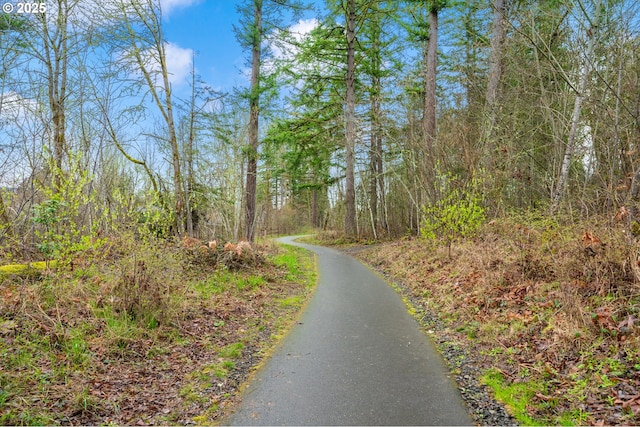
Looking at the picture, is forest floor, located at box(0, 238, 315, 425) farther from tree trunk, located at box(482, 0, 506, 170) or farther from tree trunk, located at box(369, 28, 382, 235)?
tree trunk, located at box(369, 28, 382, 235)

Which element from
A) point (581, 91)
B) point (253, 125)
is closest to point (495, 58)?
point (581, 91)

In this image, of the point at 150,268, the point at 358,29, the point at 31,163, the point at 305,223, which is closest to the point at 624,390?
the point at 150,268

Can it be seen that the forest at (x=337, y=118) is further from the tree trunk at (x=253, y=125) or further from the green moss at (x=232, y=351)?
the green moss at (x=232, y=351)

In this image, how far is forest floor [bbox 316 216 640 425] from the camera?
334cm

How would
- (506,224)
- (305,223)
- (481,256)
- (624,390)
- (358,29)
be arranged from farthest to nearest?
(305,223) < (358,29) < (506,224) < (481,256) < (624,390)

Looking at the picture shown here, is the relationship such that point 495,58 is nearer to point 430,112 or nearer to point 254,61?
point 430,112

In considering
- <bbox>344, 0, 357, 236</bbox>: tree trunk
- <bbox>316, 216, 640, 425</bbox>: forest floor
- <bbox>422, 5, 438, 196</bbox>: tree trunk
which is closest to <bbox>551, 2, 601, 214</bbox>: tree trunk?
<bbox>316, 216, 640, 425</bbox>: forest floor

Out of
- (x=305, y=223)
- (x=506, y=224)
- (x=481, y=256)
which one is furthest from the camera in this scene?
(x=305, y=223)

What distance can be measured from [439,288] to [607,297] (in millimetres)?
3473

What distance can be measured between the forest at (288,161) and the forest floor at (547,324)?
5cm

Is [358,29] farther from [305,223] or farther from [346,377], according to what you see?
[305,223]

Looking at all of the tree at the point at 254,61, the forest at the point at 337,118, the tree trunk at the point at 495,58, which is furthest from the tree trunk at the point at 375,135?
the tree at the point at 254,61

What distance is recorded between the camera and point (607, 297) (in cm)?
448

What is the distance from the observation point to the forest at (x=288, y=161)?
4785mm
